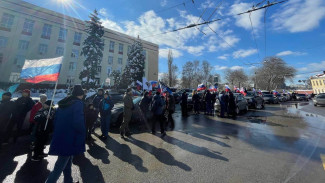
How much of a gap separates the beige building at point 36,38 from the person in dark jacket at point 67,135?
90.4 feet

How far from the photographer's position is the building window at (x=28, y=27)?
26.5 meters

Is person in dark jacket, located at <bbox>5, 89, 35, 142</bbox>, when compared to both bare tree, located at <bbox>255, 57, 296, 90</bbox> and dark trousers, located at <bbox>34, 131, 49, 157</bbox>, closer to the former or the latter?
dark trousers, located at <bbox>34, 131, 49, 157</bbox>

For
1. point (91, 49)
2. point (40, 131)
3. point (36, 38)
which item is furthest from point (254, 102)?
point (36, 38)

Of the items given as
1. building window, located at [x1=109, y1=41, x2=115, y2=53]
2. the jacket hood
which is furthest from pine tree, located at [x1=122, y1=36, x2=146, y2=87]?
the jacket hood

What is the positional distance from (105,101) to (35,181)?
9.54 feet

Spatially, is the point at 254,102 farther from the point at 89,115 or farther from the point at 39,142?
the point at 39,142

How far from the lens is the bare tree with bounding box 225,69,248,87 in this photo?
197ft

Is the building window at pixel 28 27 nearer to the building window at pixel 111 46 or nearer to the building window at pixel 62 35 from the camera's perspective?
the building window at pixel 62 35

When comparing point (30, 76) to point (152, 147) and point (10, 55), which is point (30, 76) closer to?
point (152, 147)

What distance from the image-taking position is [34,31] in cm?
2709

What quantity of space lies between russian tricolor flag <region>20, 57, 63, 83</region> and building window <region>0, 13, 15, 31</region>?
1267 inches

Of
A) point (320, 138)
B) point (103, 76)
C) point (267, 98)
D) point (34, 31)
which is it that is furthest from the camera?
point (103, 76)

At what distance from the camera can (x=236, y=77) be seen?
6072 centimetres

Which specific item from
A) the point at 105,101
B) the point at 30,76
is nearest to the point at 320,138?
the point at 105,101
